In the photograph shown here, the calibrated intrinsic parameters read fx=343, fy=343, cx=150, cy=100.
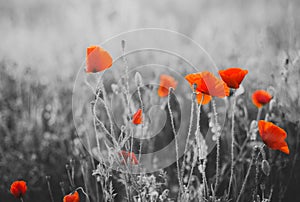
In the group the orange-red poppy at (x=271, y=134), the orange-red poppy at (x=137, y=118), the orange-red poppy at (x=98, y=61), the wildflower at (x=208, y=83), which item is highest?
the orange-red poppy at (x=98, y=61)

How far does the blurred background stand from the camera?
2400 mm

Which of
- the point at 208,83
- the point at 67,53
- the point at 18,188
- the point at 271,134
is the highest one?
the point at 67,53

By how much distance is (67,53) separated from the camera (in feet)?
13.0

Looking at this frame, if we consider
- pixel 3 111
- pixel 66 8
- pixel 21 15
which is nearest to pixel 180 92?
pixel 3 111

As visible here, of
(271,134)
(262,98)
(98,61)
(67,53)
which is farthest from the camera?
(67,53)

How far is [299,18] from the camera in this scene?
14.5 feet

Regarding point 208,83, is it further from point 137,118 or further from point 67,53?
point 67,53

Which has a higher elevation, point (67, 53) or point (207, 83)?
point (67, 53)

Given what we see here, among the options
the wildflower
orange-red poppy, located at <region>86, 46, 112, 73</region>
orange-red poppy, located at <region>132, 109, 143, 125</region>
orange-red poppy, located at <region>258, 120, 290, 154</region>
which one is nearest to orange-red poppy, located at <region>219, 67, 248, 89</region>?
the wildflower

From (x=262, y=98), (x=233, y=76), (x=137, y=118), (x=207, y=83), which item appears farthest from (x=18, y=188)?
(x=262, y=98)

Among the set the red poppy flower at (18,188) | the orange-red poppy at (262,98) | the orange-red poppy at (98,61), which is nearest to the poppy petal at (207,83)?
the orange-red poppy at (98,61)

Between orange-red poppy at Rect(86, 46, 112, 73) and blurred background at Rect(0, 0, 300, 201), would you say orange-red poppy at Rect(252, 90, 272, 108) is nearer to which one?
blurred background at Rect(0, 0, 300, 201)

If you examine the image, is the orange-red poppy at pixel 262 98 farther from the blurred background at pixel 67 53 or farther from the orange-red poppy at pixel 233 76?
the orange-red poppy at pixel 233 76

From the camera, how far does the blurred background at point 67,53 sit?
240cm
